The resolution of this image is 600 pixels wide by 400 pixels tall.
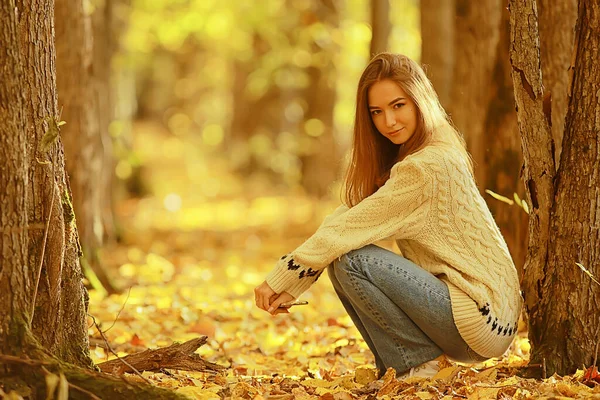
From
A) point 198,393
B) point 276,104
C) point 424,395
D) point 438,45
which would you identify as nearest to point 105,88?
point 438,45

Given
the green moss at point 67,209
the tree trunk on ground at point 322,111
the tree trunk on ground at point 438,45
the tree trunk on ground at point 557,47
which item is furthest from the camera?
the tree trunk on ground at point 322,111

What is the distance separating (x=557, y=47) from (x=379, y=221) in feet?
5.82

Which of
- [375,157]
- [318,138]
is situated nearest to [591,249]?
→ [375,157]

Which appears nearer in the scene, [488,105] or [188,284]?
[488,105]

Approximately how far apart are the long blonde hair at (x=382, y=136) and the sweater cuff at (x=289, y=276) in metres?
0.50

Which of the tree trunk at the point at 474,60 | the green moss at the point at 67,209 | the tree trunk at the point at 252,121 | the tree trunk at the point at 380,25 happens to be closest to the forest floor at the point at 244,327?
the green moss at the point at 67,209

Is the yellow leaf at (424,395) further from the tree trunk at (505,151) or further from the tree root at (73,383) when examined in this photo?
the tree trunk at (505,151)

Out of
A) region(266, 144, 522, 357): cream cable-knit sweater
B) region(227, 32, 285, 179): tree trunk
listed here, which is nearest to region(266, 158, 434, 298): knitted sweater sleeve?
region(266, 144, 522, 357): cream cable-knit sweater

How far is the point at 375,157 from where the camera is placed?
3.66m

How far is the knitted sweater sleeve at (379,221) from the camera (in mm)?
3248

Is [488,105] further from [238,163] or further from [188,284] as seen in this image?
Result: [238,163]

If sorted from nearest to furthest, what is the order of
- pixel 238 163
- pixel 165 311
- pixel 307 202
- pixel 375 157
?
pixel 375 157 → pixel 165 311 → pixel 307 202 → pixel 238 163

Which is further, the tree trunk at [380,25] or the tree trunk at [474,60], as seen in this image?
the tree trunk at [380,25]

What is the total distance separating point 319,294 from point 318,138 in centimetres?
590
